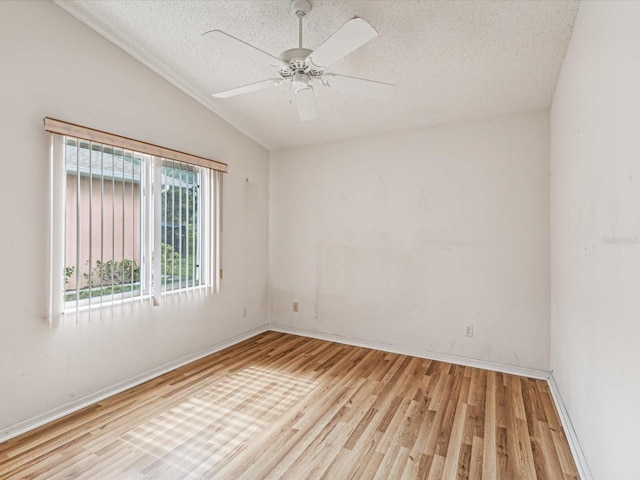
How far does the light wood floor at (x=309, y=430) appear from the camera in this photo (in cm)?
180

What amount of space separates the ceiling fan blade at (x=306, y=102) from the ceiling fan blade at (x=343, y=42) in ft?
0.87

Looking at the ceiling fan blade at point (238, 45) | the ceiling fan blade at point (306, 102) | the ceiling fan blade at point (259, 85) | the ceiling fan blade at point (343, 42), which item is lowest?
the ceiling fan blade at point (306, 102)

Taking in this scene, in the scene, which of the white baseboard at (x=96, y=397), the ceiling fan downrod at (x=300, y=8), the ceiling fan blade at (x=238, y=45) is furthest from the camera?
the white baseboard at (x=96, y=397)

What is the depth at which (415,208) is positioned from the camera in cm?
352

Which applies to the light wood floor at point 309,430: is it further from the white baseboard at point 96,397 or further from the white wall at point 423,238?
the white wall at point 423,238

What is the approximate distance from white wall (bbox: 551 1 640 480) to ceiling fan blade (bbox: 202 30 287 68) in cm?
160

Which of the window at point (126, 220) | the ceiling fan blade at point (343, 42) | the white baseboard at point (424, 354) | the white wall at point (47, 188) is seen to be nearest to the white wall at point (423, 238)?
the white baseboard at point (424, 354)

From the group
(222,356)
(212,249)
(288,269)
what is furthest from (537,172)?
(222,356)

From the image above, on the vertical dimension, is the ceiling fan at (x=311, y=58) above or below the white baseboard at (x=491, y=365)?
above

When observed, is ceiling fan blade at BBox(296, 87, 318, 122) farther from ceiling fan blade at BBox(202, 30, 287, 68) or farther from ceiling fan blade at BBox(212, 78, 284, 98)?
ceiling fan blade at BBox(202, 30, 287, 68)

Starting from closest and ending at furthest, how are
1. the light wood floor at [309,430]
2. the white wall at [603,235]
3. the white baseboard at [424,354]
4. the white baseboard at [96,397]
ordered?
the white wall at [603,235], the light wood floor at [309,430], the white baseboard at [96,397], the white baseboard at [424,354]

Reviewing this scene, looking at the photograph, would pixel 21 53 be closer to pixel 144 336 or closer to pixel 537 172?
pixel 144 336

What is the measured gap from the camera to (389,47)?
2.37 m

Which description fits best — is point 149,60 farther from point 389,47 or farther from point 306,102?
point 389,47
